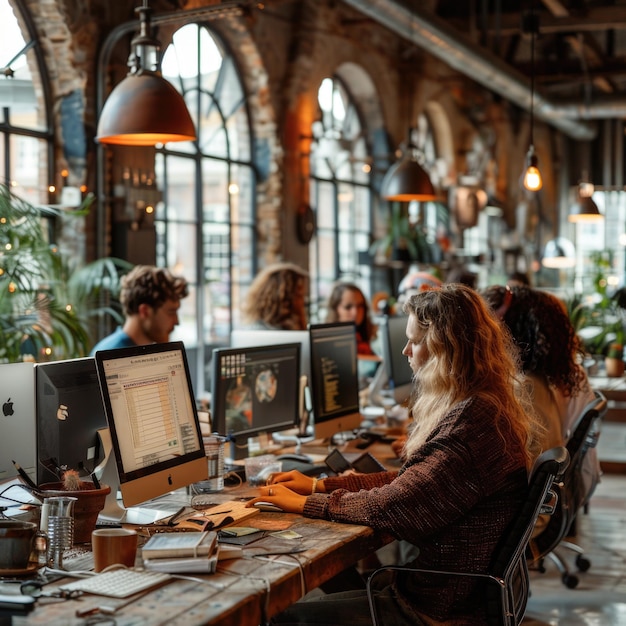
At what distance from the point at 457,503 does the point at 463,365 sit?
15.4 inches

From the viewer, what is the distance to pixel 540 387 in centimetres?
425

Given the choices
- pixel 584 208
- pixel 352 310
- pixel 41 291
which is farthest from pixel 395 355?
pixel 584 208

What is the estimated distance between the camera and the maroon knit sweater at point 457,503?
2.68 meters

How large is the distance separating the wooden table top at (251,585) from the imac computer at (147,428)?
0.94 ft

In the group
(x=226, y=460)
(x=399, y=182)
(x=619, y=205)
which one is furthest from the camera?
(x=619, y=205)

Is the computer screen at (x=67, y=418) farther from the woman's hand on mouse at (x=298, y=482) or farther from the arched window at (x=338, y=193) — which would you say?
the arched window at (x=338, y=193)

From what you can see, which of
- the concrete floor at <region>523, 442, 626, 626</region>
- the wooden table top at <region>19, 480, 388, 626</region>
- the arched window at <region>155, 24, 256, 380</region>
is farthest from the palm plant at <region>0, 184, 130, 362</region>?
the concrete floor at <region>523, 442, 626, 626</region>

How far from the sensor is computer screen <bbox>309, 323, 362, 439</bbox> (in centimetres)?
424

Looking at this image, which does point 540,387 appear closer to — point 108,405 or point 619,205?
point 108,405

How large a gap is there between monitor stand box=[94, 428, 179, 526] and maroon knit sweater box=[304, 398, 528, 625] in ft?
2.28

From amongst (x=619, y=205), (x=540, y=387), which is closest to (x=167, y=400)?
(x=540, y=387)

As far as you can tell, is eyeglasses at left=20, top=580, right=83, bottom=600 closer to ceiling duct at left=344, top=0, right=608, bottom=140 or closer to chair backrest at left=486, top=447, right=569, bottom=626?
chair backrest at left=486, top=447, right=569, bottom=626

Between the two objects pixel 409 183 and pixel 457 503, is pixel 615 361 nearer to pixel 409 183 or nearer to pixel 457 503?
pixel 409 183

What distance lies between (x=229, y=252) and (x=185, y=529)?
583 cm
